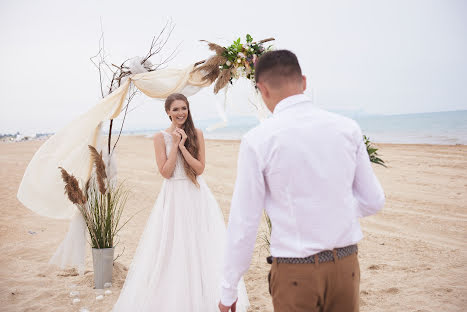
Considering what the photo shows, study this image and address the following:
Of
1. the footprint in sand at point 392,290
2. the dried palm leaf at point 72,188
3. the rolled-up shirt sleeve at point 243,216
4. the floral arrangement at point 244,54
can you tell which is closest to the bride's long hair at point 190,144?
the floral arrangement at point 244,54

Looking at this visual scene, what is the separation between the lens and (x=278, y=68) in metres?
1.73

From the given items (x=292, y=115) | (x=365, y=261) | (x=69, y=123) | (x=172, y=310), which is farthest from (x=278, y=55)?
(x=365, y=261)

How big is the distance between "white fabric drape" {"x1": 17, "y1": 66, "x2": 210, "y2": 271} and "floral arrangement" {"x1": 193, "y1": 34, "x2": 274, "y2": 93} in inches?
5.3

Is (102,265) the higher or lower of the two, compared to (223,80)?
lower

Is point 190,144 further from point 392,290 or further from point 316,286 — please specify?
point 392,290

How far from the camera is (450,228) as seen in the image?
22.2 feet

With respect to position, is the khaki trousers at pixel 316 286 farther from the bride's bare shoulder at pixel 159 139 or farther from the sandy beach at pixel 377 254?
the sandy beach at pixel 377 254

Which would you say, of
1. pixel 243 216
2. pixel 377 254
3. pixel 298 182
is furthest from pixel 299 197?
pixel 377 254

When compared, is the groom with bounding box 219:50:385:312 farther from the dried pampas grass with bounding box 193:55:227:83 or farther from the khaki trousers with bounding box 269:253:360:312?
the dried pampas grass with bounding box 193:55:227:83

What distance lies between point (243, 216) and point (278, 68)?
691 millimetres

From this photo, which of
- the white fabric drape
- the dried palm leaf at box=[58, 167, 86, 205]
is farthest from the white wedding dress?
the white fabric drape

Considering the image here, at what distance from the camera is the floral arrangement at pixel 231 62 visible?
177 inches

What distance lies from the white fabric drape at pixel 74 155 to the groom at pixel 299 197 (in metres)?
3.07

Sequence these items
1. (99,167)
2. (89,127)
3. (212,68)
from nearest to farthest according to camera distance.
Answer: (99,167) → (89,127) → (212,68)
